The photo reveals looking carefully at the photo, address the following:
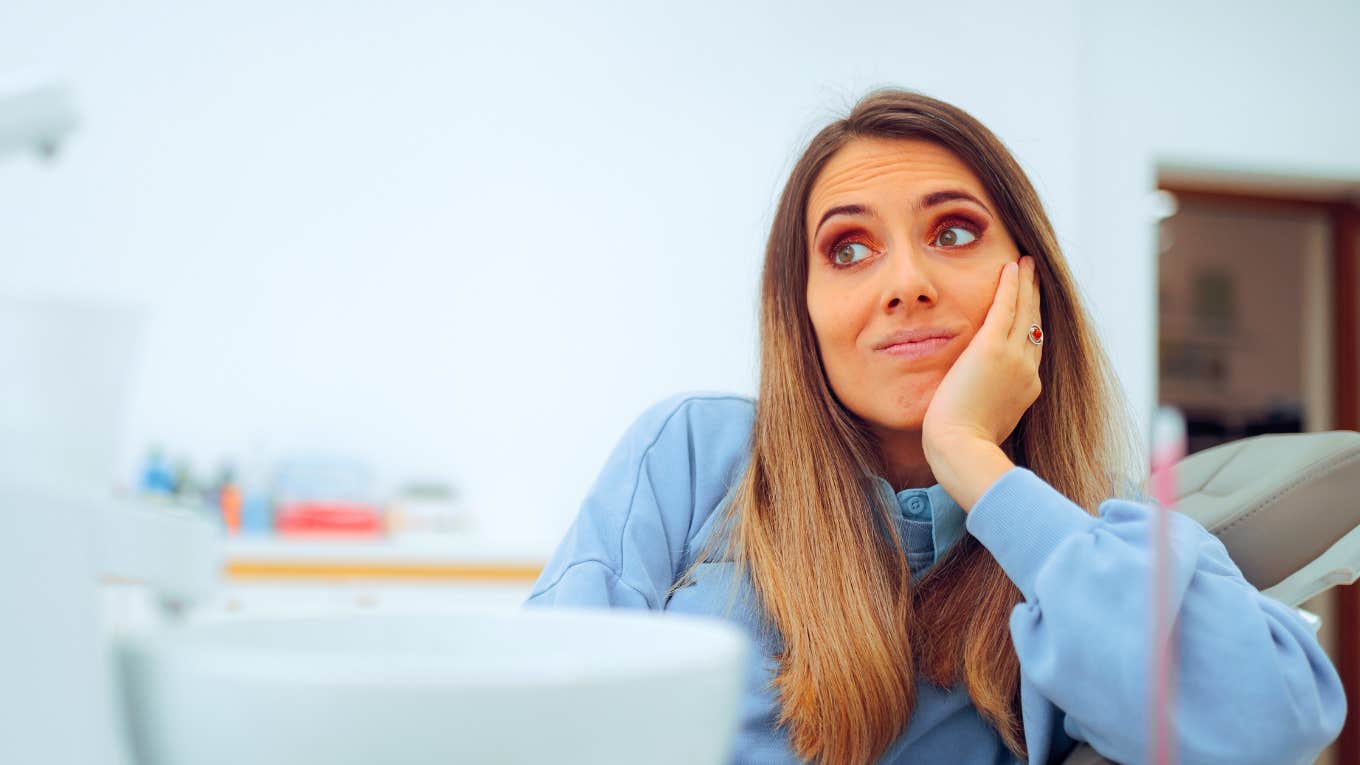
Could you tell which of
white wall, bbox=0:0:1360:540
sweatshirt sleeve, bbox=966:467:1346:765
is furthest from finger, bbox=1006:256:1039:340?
white wall, bbox=0:0:1360:540

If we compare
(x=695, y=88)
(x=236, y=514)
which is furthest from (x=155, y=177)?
(x=695, y=88)

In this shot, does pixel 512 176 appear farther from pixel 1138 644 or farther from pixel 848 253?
pixel 1138 644

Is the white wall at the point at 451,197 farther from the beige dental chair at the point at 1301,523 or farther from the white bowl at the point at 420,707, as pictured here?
the white bowl at the point at 420,707

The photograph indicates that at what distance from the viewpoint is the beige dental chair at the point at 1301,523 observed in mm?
1082

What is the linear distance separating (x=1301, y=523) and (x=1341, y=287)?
12.3 ft

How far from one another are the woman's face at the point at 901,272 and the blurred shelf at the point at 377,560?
193cm

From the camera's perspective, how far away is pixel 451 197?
3678 millimetres

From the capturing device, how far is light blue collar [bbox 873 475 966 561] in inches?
45.1

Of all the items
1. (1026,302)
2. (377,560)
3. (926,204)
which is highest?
(926,204)

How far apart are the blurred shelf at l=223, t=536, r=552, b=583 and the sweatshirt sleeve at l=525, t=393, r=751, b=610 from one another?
182 centimetres

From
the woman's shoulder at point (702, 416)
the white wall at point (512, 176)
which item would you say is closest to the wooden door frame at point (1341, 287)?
the white wall at point (512, 176)

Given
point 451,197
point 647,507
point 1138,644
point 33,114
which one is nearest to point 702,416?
point 647,507

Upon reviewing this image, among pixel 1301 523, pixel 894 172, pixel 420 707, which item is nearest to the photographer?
pixel 420 707

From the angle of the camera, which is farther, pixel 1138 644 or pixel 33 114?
pixel 1138 644
